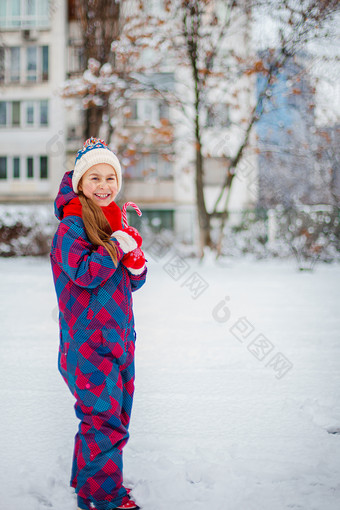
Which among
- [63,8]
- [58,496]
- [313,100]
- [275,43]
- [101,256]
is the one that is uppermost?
[63,8]

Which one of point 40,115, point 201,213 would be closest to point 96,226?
point 201,213

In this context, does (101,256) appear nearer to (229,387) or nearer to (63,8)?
(229,387)

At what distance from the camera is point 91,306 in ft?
5.75

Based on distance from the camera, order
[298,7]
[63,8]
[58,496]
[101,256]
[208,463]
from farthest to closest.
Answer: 1. [63,8]
2. [298,7]
3. [208,463]
4. [58,496]
5. [101,256]

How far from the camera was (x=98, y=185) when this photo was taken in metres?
1.89

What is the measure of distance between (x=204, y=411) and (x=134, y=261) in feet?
4.56

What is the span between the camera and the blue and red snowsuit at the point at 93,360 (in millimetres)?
1739

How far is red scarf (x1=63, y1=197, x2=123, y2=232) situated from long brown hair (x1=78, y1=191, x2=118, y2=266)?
0.07 ft

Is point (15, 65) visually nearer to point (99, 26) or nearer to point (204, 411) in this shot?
point (99, 26)

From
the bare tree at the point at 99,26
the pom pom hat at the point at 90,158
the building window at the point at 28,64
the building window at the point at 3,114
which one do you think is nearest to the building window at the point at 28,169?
the building window at the point at 3,114

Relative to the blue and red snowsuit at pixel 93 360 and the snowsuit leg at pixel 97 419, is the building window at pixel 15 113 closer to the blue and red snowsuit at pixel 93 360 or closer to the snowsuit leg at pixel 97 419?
the blue and red snowsuit at pixel 93 360

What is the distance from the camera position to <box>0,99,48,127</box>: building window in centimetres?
2506

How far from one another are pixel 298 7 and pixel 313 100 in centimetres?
221

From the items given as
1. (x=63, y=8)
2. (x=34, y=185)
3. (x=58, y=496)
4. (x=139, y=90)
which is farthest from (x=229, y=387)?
(x=63, y=8)
